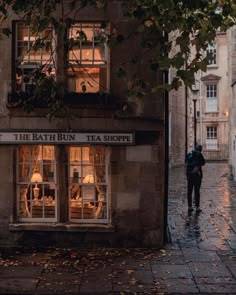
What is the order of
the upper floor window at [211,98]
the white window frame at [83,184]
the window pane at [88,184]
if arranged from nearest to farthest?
the white window frame at [83,184] < the window pane at [88,184] < the upper floor window at [211,98]

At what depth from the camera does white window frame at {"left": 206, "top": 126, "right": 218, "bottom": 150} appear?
6438 cm

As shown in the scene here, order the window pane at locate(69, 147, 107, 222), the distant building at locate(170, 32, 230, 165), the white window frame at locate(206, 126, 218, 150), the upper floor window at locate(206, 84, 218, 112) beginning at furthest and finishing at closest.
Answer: the upper floor window at locate(206, 84, 218, 112), the white window frame at locate(206, 126, 218, 150), the distant building at locate(170, 32, 230, 165), the window pane at locate(69, 147, 107, 222)

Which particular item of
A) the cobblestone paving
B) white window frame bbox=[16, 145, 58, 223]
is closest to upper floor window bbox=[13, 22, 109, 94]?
white window frame bbox=[16, 145, 58, 223]

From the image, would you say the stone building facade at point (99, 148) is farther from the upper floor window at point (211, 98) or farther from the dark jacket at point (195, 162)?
the upper floor window at point (211, 98)

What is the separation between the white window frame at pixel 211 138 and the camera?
6438cm

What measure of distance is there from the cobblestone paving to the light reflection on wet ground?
25 mm

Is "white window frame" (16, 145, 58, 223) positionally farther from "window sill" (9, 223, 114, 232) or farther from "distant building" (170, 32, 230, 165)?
"distant building" (170, 32, 230, 165)

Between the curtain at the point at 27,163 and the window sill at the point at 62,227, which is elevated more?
the curtain at the point at 27,163

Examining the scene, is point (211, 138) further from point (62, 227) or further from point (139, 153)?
point (62, 227)

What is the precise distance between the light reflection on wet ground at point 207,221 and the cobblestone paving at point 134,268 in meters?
0.03

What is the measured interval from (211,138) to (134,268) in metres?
54.9

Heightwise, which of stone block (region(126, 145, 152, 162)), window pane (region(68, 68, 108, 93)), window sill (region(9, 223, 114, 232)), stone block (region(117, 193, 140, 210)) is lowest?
window sill (region(9, 223, 114, 232))

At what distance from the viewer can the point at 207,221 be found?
17250mm


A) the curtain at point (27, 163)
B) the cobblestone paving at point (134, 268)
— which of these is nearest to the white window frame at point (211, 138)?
the cobblestone paving at point (134, 268)
